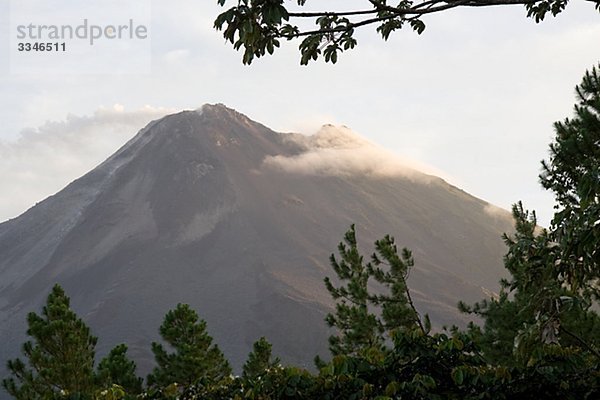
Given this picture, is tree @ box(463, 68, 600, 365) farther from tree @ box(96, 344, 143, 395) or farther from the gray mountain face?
the gray mountain face

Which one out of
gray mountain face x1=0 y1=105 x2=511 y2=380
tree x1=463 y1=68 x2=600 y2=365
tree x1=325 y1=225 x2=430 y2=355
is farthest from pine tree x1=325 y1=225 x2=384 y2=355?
gray mountain face x1=0 y1=105 x2=511 y2=380

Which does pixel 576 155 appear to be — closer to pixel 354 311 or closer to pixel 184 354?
pixel 354 311

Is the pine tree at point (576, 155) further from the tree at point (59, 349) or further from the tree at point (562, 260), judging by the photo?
the tree at point (59, 349)

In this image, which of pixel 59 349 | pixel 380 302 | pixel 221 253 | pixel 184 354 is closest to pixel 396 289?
pixel 380 302

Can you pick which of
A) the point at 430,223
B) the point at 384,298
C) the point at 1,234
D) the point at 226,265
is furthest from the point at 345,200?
the point at 384,298

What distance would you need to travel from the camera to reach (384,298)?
19.9m

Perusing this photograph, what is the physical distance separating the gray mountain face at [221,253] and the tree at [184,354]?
98.0 m

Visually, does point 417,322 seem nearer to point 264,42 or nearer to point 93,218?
point 264,42

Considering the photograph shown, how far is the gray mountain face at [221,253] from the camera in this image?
136 m

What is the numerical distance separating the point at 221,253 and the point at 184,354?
14639 cm

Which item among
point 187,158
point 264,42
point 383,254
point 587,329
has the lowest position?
point 587,329

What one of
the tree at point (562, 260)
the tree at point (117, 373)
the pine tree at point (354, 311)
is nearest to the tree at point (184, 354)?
the tree at point (117, 373)

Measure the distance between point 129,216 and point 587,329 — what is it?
175 meters

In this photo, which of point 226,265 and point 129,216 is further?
point 129,216
